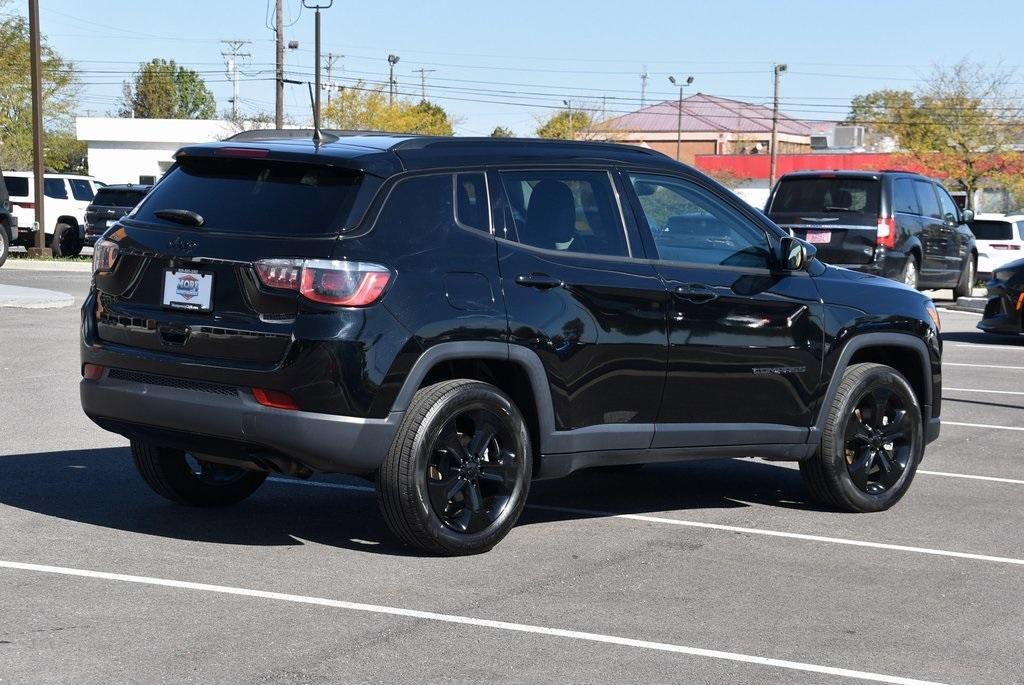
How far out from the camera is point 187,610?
5.54 m

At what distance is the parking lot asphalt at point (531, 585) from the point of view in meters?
5.05

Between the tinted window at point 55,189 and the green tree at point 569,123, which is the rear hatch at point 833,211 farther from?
the green tree at point 569,123

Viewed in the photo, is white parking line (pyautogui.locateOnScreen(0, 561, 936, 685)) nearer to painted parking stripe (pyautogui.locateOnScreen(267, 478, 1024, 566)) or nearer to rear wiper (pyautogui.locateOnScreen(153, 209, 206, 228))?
rear wiper (pyautogui.locateOnScreen(153, 209, 206, 228))

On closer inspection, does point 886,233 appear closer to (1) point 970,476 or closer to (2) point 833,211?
(2) point 833,211

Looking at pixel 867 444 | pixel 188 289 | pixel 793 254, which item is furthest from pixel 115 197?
pixel 188 289

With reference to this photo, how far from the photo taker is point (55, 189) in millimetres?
34469

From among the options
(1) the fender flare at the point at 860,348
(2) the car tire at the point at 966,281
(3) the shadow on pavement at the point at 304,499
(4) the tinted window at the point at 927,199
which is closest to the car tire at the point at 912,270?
(4) the tinted window at the point at 927,199

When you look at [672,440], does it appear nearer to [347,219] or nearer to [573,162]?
[573,162]

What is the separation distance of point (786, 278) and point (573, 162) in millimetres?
1387

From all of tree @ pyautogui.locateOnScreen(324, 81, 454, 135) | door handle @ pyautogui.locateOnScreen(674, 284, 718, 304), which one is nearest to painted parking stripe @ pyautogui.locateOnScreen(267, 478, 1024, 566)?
door handle @ pyautogui.locateOnScreen(674, 284, 718, 304)

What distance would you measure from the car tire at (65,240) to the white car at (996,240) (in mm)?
20080

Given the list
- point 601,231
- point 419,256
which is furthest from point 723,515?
point 419,256

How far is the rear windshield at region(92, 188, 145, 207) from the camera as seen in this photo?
3142cm

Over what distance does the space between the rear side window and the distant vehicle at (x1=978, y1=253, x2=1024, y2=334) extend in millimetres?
2476
